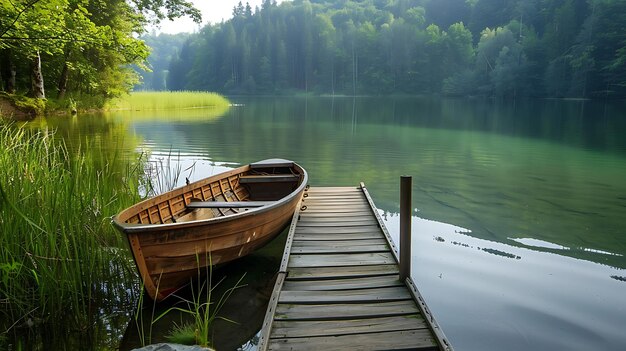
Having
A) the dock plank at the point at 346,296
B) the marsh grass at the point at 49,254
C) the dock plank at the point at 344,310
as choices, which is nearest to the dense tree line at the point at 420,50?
the dock plank at the point at 346,296

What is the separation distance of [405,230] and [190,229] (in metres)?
1.88

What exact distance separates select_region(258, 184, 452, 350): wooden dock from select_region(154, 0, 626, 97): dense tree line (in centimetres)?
4392

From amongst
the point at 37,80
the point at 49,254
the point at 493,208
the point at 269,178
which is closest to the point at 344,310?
the point at 49,254

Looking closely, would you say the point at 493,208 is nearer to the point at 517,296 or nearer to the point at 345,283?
the point at 517,296

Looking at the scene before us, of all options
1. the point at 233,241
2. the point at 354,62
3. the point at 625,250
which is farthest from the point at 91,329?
the point at 354,62

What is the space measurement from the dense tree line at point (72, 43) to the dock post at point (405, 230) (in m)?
5.34

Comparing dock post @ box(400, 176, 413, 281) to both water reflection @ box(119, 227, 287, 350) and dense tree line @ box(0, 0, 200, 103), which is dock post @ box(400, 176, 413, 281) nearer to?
water reflection @ box(119, 227, 287, 350)

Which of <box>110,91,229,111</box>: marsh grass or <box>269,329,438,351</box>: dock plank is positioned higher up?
<box>110,91,229,111</box>: marsh grass

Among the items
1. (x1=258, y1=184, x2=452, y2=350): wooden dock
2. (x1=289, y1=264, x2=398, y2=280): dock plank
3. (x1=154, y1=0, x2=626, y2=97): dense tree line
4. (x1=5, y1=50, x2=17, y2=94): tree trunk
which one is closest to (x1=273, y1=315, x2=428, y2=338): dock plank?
(x1=258, y1=184, x2=452, y2=350): wooden dock

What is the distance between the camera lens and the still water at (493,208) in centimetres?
424

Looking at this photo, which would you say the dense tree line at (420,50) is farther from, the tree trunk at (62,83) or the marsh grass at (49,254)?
the marsh grass at (49,254)

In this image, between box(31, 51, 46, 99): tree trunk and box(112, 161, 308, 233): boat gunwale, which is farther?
box(31, 51, 46, 99): tree trunk

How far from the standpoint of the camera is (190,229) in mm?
4156

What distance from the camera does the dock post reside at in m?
4.03
